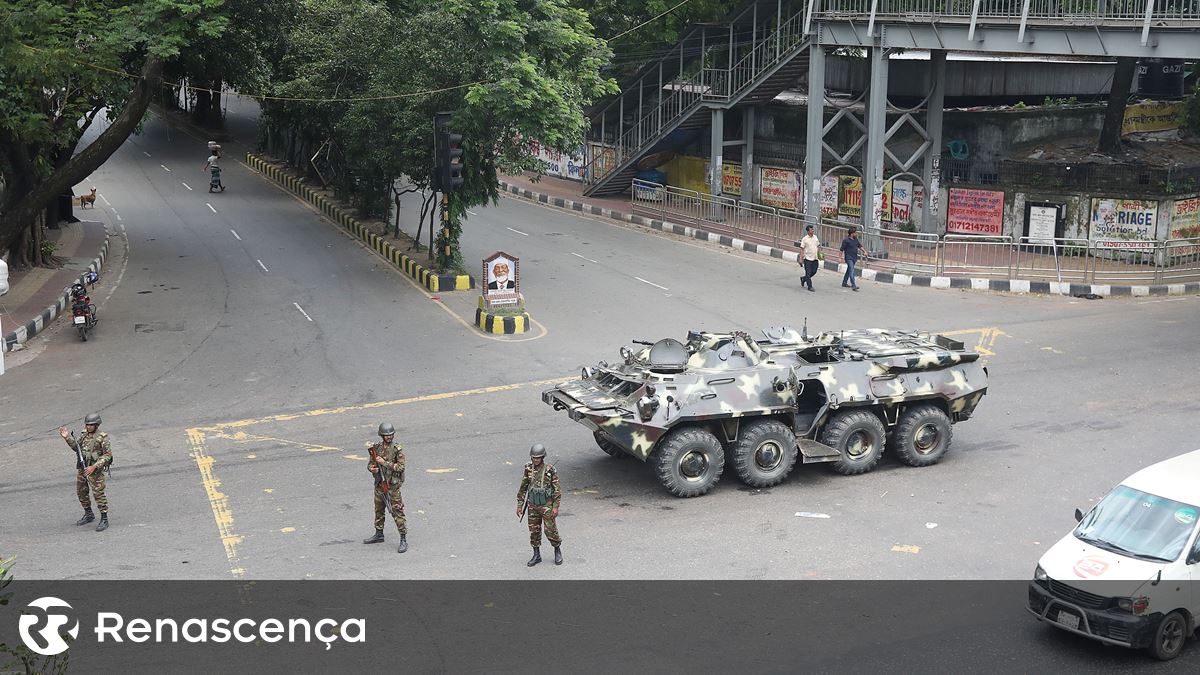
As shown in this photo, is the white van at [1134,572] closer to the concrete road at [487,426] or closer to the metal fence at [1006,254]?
the concrete road at [487,426]

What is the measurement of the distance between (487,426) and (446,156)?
9.09m

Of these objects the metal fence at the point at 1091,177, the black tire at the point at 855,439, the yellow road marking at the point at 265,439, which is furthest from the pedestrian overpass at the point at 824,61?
the yellow road marking at the point at 265,439

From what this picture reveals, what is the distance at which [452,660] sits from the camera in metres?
10.3

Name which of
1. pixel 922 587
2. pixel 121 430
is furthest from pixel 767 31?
pixel 922 587

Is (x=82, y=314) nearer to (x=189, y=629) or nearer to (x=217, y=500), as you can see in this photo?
(x=217, y=500)

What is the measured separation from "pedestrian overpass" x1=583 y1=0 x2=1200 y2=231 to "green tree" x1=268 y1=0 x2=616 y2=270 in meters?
6.19

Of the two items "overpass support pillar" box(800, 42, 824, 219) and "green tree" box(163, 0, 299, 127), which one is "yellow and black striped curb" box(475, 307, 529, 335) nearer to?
"green tree" box(163, 0, 299, 127)

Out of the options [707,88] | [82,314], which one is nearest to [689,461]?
[82,314]

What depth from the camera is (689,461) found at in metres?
14.4

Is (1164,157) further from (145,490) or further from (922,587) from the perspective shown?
(145,490)

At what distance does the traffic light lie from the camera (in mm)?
24516

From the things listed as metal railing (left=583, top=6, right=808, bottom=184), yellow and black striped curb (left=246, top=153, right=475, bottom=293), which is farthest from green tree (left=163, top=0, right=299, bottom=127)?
metal railing (left=583, top=6, right=808, bottom=184)

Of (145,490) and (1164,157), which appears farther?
(1164,157)

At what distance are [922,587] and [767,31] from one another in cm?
2776
